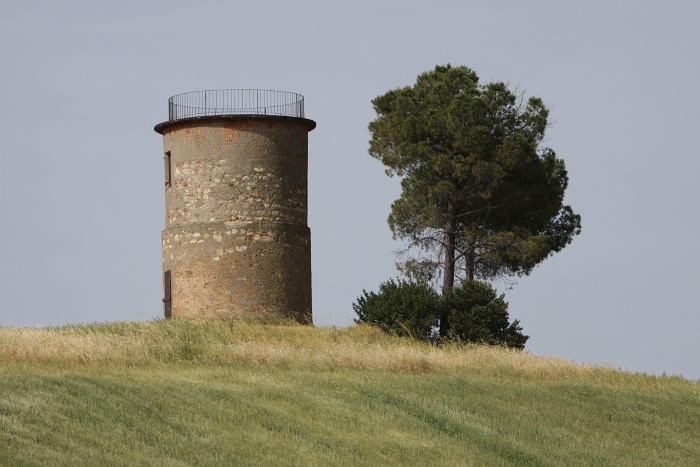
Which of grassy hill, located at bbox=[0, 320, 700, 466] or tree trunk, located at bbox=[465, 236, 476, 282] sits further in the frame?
tree trunk, located at bbox=[465, 236, 476, 282]

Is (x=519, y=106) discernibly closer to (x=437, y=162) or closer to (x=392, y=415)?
(x=437, y=162)

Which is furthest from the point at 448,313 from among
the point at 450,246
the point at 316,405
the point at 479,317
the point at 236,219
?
the point at 316,405

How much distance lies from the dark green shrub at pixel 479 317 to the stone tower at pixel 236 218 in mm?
4814

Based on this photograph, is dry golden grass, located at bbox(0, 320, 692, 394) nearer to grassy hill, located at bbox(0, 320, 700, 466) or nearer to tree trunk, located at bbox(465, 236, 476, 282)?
grassy hill, located at bbox(0, 320, 700, 466)

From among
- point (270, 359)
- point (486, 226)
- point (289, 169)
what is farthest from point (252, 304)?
point (486, 226)

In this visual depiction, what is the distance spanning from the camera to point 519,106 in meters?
36.2

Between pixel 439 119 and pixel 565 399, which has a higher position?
pixel 439 119

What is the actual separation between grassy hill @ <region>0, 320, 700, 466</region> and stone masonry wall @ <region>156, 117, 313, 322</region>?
3.49 meters

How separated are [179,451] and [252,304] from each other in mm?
15800

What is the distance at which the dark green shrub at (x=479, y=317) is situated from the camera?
30391 mm

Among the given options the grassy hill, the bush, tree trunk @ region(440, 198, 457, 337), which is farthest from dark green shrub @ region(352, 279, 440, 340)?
tree trunk @ region(440, 198, 457, 337)

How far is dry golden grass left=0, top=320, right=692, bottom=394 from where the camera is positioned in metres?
22.8

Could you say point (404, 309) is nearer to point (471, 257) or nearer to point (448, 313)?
point (448, 313)

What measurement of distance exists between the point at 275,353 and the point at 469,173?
13.3 meters
